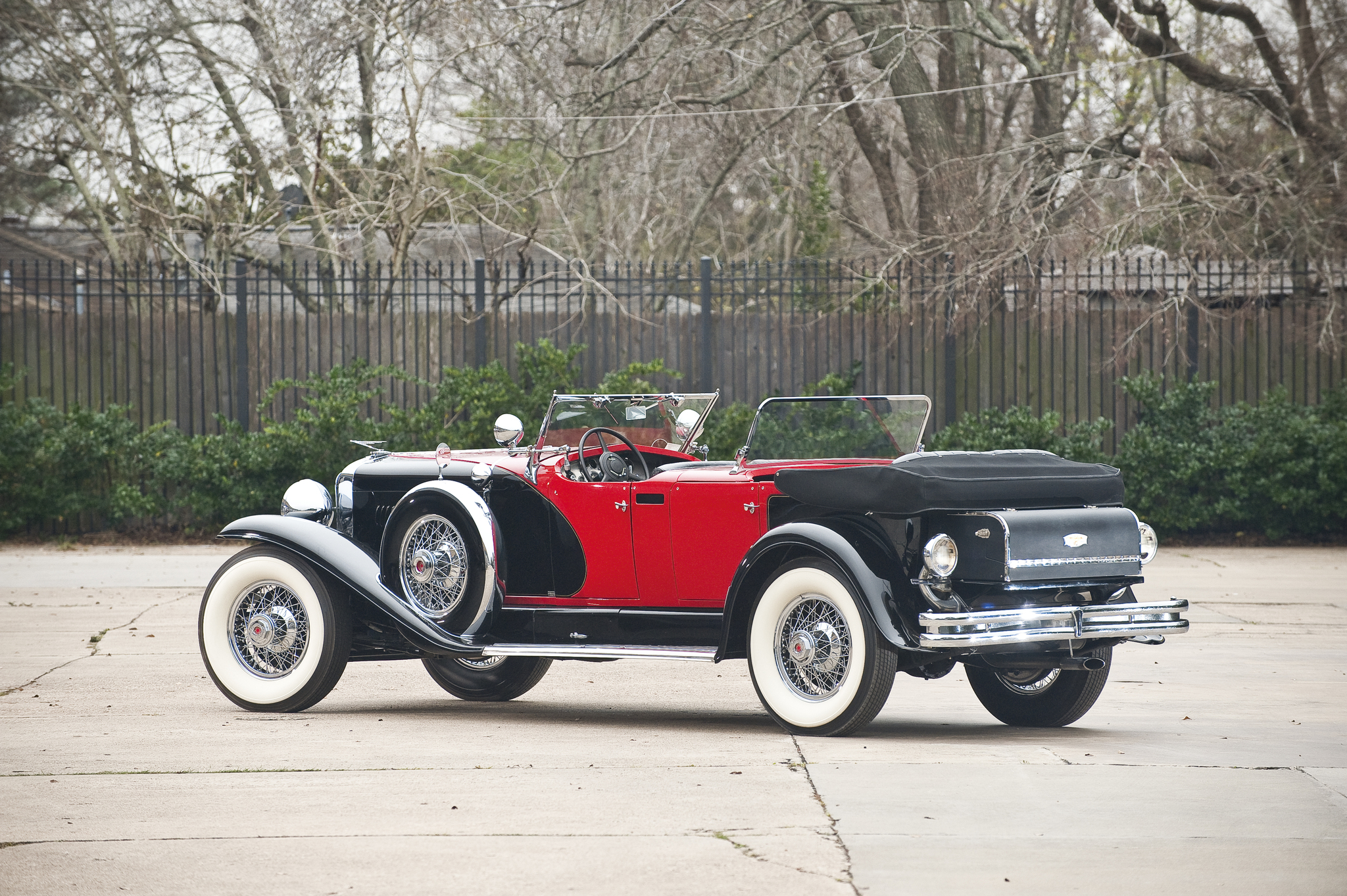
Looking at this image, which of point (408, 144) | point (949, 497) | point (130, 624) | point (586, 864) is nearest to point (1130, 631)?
point (949, 497)

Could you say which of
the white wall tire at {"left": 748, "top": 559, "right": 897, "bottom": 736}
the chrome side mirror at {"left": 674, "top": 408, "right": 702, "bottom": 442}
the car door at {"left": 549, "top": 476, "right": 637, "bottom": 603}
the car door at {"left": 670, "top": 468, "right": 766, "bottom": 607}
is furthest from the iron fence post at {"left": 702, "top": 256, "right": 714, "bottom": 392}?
the white wall tire at {"left": 748, "top": 559, "right": 897, "bottom": 736}

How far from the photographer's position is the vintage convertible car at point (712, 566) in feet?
21.1

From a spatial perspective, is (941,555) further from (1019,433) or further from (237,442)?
(237,442)

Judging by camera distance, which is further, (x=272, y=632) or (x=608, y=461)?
(x=608, y=461)

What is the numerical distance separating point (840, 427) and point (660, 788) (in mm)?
2592

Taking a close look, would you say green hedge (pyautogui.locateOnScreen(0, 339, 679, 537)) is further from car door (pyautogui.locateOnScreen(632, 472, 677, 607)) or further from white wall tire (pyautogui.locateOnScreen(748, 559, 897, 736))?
white wall tire (pyautogui.locateOnScreen(748, 559, 897, 736))

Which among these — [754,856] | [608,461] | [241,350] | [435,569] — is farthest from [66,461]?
[754,856]

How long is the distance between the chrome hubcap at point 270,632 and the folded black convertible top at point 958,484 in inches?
100

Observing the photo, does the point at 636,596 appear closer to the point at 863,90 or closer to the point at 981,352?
the point at 981,352

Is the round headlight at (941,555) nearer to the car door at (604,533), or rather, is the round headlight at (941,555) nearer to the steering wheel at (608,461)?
the car door at (604,533)

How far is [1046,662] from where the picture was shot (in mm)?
6688

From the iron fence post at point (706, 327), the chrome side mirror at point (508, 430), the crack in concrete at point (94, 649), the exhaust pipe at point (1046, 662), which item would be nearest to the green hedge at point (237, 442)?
the iron fence post at point (706, 327)

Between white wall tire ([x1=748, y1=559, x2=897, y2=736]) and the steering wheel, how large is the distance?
4.26 feet

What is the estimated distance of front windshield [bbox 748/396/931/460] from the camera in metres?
7.54
